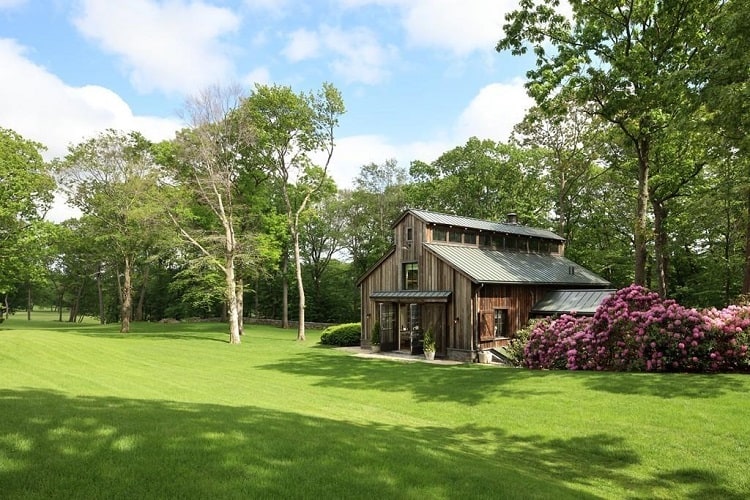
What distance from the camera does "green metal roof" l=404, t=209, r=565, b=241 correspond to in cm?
2386

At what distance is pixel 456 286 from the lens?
2181cm

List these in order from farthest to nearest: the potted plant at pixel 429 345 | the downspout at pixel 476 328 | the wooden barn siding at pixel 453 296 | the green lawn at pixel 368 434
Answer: the potted plant at pixel 429 345, the wooden barn siding at pixel 453 296, the downspout at pixel 476 328, the green lawn at pixel 368 434

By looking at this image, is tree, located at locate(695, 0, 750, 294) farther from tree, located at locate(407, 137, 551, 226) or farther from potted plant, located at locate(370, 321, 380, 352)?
tree, located at locate(407, 137, 551, 226)

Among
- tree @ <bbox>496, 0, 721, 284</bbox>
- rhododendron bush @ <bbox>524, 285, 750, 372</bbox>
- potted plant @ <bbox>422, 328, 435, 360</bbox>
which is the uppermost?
tree @ <bbox>496, 0, 721, 284</bbox>

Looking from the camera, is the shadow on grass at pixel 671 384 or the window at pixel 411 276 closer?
the shadow on grass at pixel 671 384

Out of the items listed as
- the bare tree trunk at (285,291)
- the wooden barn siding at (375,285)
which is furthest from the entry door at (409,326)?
the bare tree trunk at (285,291)

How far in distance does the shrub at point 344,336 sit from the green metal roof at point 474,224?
826cm

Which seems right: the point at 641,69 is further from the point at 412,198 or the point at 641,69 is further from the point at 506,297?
the point at 412,198

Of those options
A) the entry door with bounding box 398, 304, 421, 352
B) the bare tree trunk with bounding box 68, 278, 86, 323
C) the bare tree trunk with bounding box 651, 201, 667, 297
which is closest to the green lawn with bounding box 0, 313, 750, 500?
the entry door with bounding box 398, 304, 421, 352

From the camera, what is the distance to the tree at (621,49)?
15.9 meters

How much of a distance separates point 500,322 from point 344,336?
9.64 metres

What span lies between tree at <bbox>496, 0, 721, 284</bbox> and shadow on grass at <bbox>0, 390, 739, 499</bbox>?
42.6ft

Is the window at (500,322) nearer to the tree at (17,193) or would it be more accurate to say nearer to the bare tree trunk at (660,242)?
the bare tree trunk at (660,242)

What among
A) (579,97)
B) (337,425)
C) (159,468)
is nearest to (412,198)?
(579,97)
